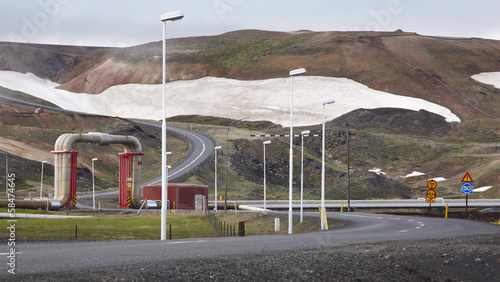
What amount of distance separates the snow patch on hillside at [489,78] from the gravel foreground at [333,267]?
187 m

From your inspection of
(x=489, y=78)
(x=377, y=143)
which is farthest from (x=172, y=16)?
(x=489, y=78)

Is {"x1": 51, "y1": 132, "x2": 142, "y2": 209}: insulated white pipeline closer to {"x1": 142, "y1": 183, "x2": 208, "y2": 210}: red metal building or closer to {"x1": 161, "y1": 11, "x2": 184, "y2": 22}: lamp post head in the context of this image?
{"x1": 142, "y1": 183, "x2": 208, "y2": 210}: red metal building

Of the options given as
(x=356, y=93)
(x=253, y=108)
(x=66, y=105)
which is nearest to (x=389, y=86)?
(x=356, y=93)

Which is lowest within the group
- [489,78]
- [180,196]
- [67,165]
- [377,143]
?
[180,196]

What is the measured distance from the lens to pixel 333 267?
16922mm

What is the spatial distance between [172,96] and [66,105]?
32.4 metres

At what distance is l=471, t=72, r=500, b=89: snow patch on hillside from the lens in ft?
638

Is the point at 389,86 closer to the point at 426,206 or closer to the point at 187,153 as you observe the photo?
the point at 187,153

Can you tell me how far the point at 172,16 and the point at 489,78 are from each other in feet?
615

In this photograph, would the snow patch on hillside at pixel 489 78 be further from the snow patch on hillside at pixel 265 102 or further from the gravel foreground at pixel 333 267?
the gravel foreground at pixel 333 267

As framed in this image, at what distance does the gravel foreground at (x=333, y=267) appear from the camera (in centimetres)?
1452

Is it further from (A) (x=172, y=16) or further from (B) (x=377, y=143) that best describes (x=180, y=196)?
(B) (x=377, y=143)

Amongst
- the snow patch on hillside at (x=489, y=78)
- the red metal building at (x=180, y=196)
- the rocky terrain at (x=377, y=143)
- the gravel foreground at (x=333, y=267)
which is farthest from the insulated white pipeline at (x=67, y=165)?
the snow patch on hillside at (x=489, y=78)

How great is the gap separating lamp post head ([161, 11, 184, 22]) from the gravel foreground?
467 inches
